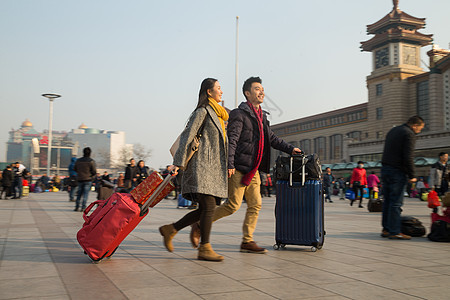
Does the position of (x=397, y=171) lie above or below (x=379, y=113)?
below

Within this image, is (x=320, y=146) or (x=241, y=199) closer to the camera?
(x=241, y=199)

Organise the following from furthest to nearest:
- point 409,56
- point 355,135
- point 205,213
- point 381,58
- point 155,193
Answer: point 355,135 < point 381,58 < point 409,56 < point 205,213 < point 155,193

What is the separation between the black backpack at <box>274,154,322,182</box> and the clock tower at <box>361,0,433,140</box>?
58042mm

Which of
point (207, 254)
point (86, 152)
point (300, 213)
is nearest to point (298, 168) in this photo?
point (300, 213)

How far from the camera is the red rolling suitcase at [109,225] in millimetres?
4316

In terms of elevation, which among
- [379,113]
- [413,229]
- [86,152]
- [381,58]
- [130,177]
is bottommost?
[413,229]

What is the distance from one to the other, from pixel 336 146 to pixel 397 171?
64.1 meters

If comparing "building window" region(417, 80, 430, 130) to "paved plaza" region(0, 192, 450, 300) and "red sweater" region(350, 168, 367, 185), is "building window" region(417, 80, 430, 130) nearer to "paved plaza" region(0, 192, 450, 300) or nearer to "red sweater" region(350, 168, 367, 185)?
"red sweater" region(350, 168, 367, 185)

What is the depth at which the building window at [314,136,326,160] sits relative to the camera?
236 feet

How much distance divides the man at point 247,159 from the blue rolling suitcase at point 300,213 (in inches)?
16.3

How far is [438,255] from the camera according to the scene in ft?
16.8

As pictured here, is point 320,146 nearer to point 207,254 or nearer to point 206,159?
point 206,159

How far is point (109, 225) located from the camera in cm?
432

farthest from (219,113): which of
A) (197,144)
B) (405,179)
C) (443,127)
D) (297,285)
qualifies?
(443,127)
